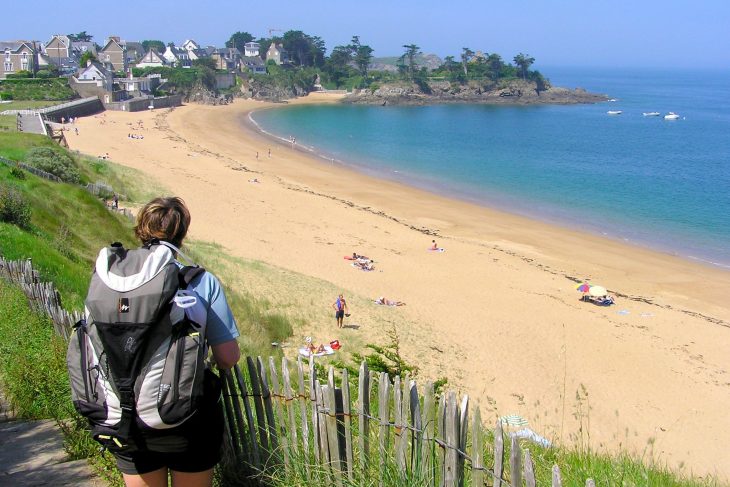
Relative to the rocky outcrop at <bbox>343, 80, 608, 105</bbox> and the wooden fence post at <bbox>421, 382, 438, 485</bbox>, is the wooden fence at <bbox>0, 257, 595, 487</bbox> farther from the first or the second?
the rocky outcrop at <bbox>343, 80, 608, 105</bbox>

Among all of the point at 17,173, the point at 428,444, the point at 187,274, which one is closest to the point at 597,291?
the point at 17,173

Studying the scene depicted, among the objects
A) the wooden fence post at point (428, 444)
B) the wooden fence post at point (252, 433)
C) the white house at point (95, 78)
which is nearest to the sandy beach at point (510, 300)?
the wooden fence post at point (428, 444)

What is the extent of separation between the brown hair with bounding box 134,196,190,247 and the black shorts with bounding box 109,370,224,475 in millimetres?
669

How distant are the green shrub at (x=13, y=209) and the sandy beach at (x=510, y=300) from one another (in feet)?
17.8

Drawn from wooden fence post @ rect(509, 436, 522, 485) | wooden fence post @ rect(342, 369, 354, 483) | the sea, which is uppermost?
wooden fence post @ rect(509, 436, 522, 485)

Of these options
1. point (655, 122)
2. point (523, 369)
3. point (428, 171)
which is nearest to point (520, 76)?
point (655, 122)

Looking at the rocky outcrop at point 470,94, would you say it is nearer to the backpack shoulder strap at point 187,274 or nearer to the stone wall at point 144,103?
the stone wall at point 144,103

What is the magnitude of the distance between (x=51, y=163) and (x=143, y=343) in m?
18.7

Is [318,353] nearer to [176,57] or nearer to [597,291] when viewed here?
[597,291]

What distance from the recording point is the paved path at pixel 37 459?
3992mm

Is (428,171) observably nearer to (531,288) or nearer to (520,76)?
(531,288)

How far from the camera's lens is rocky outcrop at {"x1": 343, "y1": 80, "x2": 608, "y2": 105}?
104375 mm

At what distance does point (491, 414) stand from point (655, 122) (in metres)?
77.0

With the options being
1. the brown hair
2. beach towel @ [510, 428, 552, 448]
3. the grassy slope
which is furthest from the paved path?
beach towel @ [510, 428, 552, 448]
